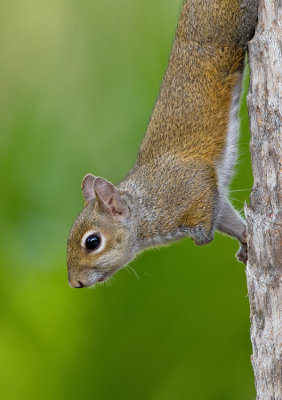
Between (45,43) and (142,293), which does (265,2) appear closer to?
(142,293)

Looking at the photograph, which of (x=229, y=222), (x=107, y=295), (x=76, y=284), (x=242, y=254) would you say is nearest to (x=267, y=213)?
(x=242, y=254)

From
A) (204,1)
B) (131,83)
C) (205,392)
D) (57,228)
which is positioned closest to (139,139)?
(131,83)

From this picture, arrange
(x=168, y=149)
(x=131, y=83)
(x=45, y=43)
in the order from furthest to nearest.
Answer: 1. (x=45, y=43)
2. (x=131, y=83)
3. (x=168, y=149)

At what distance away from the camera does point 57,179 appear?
495 cm

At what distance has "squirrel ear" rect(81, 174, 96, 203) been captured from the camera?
177 inches

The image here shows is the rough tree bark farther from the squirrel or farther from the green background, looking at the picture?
the green background

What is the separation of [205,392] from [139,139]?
4.92 feet

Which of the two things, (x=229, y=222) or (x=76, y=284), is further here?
(x=229, y=222)

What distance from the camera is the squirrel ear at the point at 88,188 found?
14.8 ft

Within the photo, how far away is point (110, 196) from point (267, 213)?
1.26m

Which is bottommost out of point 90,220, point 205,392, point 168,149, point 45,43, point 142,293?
point 205,392

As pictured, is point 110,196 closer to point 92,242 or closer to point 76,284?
point 92,242

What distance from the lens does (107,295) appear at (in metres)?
4.47

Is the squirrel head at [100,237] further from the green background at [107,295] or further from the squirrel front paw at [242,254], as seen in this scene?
the squirrel front paw at [242,254]
